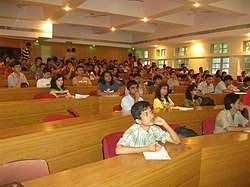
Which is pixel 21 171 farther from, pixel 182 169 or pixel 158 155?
pixel 182 169

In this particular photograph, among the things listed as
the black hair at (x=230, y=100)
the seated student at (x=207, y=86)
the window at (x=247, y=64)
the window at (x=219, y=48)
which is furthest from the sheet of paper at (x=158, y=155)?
the window at (x=219, y=48)

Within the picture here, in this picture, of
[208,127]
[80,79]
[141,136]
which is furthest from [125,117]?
[80,79]

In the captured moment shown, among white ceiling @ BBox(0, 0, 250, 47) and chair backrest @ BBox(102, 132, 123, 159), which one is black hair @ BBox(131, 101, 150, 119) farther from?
white ceiling @ BBox(0, 0, 250, 47)

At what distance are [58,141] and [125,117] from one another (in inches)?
50.1

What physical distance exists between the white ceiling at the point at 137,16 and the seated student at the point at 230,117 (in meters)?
5.24

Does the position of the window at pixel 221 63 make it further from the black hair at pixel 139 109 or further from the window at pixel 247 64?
the black hair at pixel 139 109

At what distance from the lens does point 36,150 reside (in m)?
2.98

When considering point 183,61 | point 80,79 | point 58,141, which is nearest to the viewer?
point 58,141

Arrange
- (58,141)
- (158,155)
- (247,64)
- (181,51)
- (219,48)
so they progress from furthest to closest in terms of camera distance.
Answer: (181,51) → (219,48) → (247,64) → (58,141) → (158,155)

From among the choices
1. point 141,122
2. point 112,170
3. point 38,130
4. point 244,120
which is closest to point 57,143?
point 38,130

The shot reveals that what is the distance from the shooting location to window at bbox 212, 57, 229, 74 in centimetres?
1464

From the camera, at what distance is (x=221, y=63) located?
1491 centimetres

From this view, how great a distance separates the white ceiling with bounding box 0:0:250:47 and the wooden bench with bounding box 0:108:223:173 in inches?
241

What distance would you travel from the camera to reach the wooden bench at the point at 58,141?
2812mm
